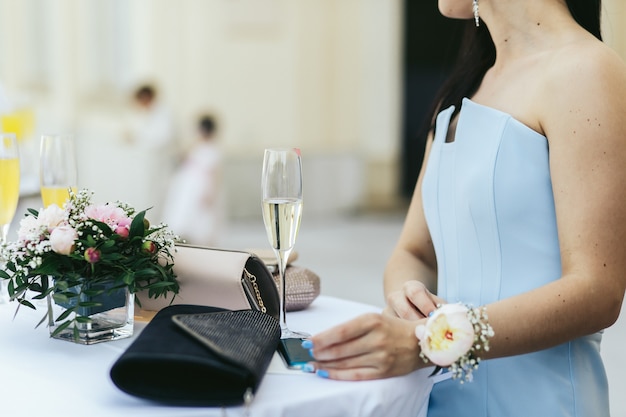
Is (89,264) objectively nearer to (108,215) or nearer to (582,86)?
(108,215)

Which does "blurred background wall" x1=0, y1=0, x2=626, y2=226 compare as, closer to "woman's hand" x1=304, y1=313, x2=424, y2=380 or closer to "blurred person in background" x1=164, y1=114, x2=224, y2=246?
"blurred person in background" x1=164, y1=114, x2=224, y2=246

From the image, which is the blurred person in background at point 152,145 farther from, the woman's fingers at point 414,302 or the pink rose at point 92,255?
the pink rose at point 92,255

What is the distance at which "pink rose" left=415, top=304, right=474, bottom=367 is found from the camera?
3.80 feet

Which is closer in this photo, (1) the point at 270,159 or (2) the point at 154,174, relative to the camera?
(1) the point at 270,159

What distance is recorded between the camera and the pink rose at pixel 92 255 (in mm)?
1227

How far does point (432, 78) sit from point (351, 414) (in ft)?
37.9

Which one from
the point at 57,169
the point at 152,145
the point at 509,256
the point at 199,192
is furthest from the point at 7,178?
the point at 152,145

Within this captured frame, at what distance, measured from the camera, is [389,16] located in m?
11.3

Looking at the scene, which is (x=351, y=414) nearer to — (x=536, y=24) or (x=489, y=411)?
(x=489, y=411)

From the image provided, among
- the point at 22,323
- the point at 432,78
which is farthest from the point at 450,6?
the point at 432,78

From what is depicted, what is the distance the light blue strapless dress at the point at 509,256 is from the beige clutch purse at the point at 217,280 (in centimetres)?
40

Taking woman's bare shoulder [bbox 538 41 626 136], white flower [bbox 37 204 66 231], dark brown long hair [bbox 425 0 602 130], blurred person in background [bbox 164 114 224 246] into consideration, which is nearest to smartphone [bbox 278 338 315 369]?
white flower [bbox 37 204 66 231]

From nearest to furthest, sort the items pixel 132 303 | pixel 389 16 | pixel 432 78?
pixel 132 303, pixel 389 16, pixel 432 78

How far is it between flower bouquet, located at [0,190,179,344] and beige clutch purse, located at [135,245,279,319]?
0.03 metres
